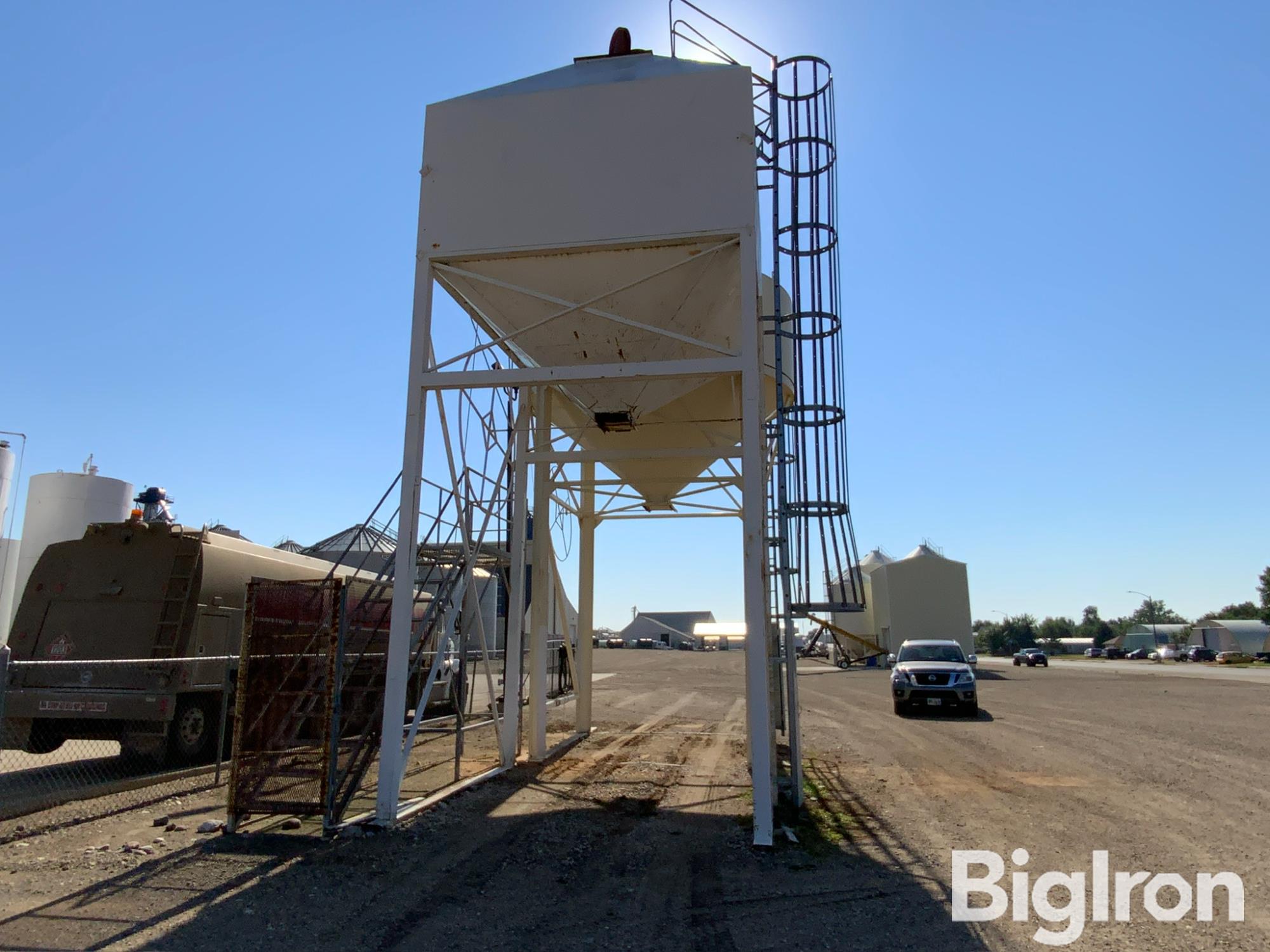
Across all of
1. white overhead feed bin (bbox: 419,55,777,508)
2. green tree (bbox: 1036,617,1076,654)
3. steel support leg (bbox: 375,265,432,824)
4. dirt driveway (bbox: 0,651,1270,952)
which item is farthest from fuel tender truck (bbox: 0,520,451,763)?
green tree (bbox: 1036,617,1076,654)

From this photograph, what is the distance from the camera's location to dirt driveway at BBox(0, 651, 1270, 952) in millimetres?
4746

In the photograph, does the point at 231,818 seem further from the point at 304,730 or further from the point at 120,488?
the point at 120,488

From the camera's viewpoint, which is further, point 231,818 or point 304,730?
point 304,730

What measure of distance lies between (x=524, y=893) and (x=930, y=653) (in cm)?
1571

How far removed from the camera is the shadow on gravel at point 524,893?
4.68 meters

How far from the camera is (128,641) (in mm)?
9617

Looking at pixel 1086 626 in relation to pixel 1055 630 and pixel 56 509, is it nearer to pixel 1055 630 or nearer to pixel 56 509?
pixel 1055 630

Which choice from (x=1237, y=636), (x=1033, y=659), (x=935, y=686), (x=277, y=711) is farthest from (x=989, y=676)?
(x=1237, y=636)

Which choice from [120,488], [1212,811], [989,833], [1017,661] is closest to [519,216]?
[989,833]

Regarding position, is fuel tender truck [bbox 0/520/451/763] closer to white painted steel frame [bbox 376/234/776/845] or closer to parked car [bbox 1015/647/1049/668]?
white painted steel frame [bbox 376/234/776/845]

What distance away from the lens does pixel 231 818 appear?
271 inches

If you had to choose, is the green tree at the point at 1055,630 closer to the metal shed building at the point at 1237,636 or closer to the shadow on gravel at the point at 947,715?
the metal shed building at the point at 1237,636

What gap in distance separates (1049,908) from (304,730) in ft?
31.7

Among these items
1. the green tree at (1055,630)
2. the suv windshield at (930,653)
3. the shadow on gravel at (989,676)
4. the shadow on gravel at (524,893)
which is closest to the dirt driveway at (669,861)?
the shadow on gravel at (524,893)
